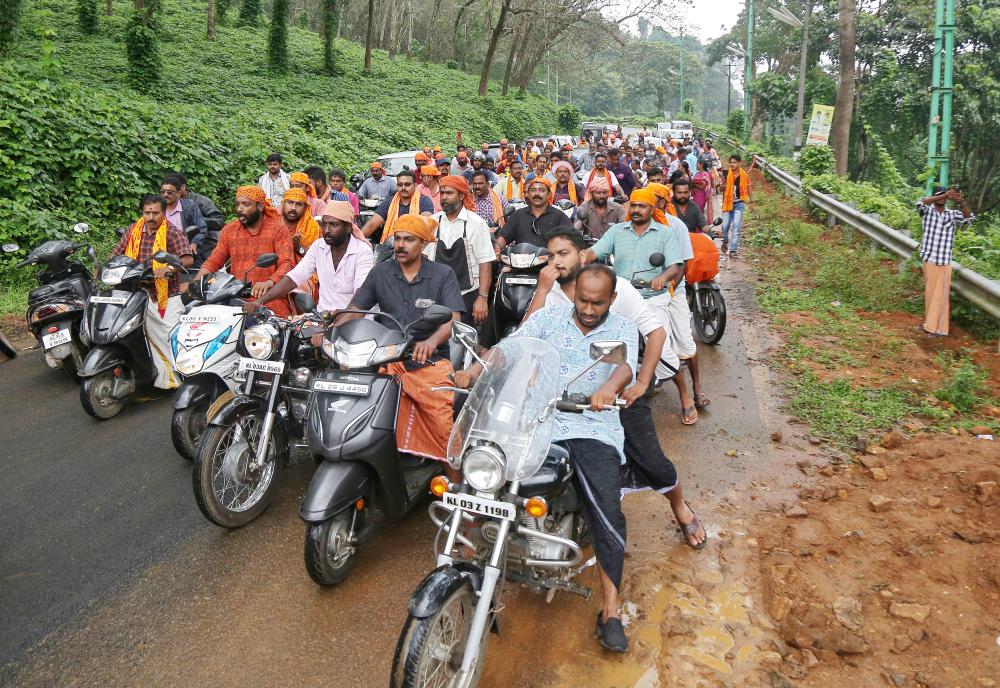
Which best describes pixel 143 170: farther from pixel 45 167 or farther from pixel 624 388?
pixel 624 388

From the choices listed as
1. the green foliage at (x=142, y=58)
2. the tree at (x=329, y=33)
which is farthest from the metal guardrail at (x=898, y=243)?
the tree at (x=329, y=33)

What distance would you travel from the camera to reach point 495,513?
107 inches

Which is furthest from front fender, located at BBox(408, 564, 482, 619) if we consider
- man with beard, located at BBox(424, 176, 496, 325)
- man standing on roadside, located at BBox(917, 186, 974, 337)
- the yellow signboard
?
the yellow signboard

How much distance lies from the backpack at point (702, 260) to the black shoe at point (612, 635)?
4.33 metres

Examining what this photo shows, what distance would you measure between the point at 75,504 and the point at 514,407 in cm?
335

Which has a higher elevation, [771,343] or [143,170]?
[143,170]

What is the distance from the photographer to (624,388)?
3396 mm

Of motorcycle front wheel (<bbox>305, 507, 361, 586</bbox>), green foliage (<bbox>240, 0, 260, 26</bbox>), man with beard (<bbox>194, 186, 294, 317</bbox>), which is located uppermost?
green foliage (<bbox>240, 0, 260, 26</bbox>)

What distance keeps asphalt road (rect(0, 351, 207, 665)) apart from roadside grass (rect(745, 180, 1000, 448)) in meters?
4.84

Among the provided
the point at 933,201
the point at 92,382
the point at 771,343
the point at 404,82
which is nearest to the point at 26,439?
the point at 92,382

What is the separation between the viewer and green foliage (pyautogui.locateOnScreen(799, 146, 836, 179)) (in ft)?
62.1

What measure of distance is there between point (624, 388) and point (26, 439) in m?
4.88

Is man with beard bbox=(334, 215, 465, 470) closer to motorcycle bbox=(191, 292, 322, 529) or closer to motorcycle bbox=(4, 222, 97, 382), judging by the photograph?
motorcycle bbox=(191, 292, 322, 529)

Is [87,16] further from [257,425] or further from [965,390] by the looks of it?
[965,390]
